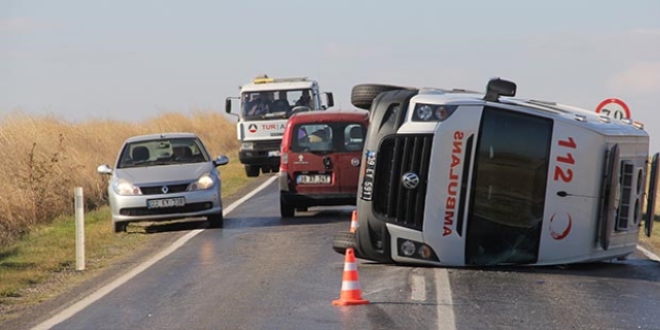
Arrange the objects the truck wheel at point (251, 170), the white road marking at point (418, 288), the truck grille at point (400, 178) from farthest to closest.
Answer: the truck wheel at point (251, 170) < the truck grille at point (400, 178) < the white road marking at point (418, 288)

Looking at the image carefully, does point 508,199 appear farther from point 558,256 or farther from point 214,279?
point 214,279

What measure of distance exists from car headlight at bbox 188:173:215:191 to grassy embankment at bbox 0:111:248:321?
1.10 meters

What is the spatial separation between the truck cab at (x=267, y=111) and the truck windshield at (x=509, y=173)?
19374 millimetres

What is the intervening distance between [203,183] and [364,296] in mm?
8472

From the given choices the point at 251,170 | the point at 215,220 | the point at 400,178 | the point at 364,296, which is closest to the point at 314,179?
the point at 215,220

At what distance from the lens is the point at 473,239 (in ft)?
44.6

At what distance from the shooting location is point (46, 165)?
26.9 metres

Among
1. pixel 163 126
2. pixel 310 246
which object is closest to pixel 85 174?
pixel 310 246

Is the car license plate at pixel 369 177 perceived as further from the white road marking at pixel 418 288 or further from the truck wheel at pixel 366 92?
the truck wheel at pixel 366 92

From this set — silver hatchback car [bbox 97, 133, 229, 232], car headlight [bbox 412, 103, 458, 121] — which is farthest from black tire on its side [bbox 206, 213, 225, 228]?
car headlight [bbox 412, 103, 458, 121]

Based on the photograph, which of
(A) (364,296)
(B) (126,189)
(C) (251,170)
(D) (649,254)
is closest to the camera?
(A) (364,296)

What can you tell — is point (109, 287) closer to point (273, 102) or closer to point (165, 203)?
point (165, 203)

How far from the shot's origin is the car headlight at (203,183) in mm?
20094

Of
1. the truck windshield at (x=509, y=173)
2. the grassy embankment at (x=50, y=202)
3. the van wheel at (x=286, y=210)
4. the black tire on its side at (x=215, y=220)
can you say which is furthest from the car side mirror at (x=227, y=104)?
the truck windshield at (x=509, y=173)
